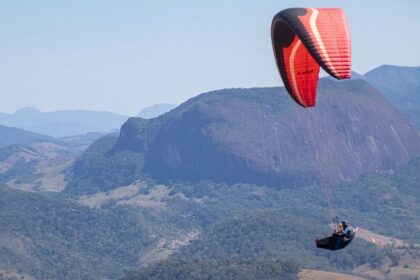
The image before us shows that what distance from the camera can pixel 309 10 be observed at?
39.9 meters

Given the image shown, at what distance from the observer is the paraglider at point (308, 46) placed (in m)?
36.0

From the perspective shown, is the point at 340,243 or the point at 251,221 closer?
Answer: the point at 340,243

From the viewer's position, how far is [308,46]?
36500 mm

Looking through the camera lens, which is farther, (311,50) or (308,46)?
(308,46)

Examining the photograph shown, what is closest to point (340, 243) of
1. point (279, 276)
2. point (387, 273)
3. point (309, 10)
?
point (309, 10)

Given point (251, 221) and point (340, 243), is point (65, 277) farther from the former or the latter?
point (340, 243)

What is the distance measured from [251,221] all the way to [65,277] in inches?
1812

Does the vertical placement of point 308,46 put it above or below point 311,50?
above

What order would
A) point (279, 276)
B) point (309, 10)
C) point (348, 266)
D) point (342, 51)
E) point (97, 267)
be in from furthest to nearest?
point (97, 267) < point (348, 266) < point (279, 276) < point (309, 10) < point (342, 51)

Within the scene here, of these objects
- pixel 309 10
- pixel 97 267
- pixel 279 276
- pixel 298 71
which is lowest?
pixel 97 267

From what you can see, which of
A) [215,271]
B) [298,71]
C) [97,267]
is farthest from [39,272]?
[298,71]

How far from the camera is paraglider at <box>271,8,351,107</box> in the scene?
36.0m

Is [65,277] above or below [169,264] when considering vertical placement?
below

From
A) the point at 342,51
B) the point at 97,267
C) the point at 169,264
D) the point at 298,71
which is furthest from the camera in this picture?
the point at 97,267
